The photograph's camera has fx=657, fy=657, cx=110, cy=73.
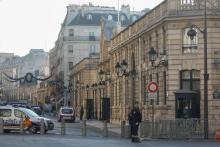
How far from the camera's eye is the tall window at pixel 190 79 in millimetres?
41531

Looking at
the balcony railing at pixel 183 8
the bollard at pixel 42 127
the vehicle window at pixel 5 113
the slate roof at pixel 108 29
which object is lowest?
the bollard at pixel 42 127

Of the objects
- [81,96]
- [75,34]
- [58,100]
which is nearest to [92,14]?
[75,34]

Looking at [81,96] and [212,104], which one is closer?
[212,104]

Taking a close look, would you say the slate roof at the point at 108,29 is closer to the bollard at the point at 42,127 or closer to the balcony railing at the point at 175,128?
the bollard at the point at 42,127

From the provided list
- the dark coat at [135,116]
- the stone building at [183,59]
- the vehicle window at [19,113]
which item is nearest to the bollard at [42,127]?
the vehicle window at [19,113]

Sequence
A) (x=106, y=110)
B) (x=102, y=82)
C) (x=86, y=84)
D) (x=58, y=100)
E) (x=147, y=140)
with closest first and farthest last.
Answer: (x=147, y=140), (x=106, y=110), (x=102, y=82), (x=86, y=84), (x=58, y=100)

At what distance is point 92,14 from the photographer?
416ft

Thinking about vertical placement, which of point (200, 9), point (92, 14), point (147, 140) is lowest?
point (147, 140)

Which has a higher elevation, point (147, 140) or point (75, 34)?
point (75, 34)

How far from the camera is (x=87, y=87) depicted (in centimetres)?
8656

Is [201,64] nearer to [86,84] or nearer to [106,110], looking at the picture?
[106,110]

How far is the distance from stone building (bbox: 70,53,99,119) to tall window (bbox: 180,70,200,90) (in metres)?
37.2

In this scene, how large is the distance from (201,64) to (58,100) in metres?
81.3

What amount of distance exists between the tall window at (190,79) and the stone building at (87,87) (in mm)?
37231
